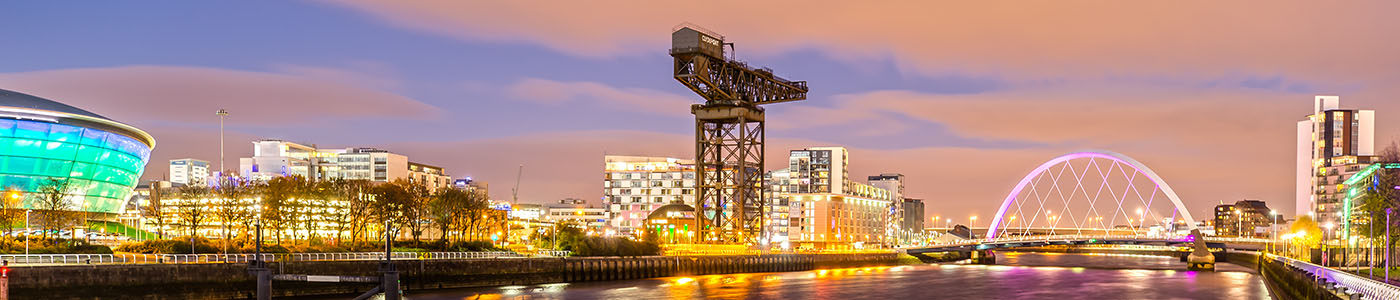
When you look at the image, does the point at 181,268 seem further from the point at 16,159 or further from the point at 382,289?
the point at 16,159

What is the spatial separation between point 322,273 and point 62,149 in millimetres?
57383

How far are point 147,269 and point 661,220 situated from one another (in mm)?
109096

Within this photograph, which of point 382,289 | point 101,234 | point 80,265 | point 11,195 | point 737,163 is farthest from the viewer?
point 101,234

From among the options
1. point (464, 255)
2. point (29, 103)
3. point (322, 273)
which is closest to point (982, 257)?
point (464, 255)

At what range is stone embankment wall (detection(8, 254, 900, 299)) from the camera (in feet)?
172

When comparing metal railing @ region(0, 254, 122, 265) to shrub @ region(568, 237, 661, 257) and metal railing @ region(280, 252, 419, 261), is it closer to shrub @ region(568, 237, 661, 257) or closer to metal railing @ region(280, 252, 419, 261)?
metal railing @ region(280, 252, 419, 261)

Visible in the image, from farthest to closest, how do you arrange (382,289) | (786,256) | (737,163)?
(786,256) < (737,163) < (382,289)

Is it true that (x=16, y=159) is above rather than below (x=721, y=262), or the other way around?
above

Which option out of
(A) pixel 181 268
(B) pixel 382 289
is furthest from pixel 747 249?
(B) pixel 382 289

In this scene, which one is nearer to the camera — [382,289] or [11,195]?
[382,289]

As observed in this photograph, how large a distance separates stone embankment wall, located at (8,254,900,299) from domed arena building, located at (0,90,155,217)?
156 feet

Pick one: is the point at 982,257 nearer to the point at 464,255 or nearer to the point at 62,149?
the point at 464,255

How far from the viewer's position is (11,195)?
7931 cm

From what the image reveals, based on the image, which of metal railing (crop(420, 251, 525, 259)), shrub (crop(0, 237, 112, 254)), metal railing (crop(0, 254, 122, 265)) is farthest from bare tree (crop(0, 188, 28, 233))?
metal railing (crop(420, 251, 525, 259))
